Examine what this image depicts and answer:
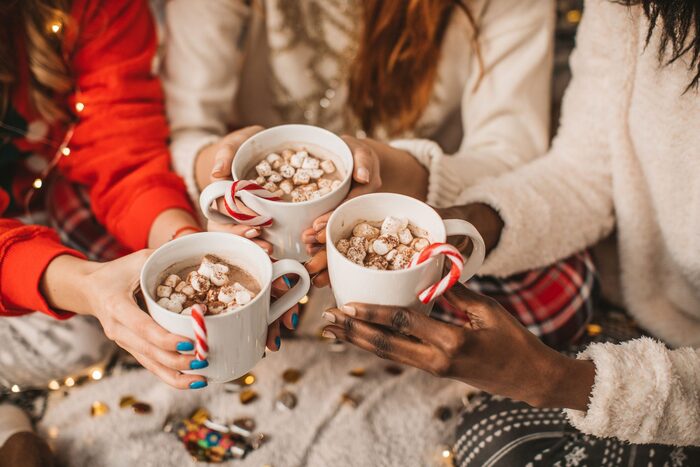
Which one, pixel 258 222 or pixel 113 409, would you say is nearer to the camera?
pixel 258 222

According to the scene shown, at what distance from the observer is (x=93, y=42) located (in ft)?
3.91

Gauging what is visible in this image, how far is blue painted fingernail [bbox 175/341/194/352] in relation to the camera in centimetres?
73

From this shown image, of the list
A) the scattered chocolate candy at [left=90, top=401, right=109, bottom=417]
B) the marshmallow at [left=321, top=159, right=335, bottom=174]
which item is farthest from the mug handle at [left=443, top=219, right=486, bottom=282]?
the scattered chocolate candy at [left=90, top=401, right=109, bottom=417]

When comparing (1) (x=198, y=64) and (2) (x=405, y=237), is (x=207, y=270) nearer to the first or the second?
(2) (x=405, y=237)

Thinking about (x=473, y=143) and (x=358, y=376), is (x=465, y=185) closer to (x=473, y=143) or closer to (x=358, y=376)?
(x=473, y=143)

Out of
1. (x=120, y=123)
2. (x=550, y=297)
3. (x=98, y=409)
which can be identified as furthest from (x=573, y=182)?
(x=98, y=409)

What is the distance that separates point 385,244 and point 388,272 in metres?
0.07

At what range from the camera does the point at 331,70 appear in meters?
1.37

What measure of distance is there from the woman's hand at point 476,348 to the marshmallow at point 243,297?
103 mm

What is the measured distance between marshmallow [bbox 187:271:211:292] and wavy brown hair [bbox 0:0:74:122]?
2.09ft

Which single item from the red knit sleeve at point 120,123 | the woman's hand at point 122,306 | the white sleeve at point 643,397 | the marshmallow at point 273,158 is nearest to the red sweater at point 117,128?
the red knit sleeve at point 120,123

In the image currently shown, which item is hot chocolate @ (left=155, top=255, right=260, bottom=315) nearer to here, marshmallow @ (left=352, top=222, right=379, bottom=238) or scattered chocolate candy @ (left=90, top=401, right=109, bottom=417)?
marshmallow @ (left=352, top=222, right=379, bottom=238)

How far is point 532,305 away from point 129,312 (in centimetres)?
74

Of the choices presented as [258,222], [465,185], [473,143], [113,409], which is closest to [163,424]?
[113,409]
